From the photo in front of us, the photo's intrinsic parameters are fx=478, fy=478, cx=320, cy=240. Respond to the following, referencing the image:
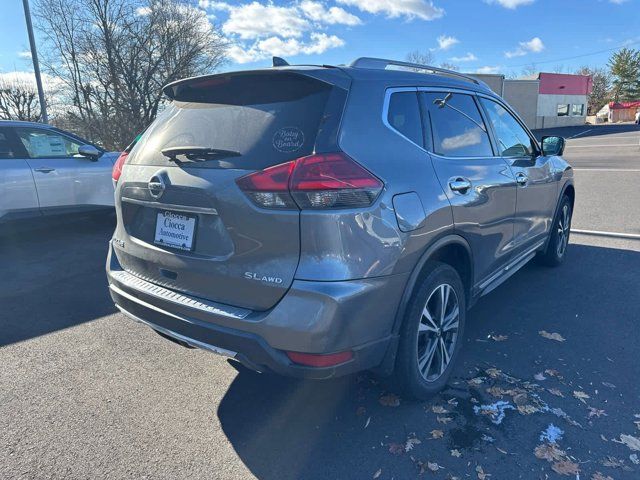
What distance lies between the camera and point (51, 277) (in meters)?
5.23

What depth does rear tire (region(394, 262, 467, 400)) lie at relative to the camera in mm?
2625

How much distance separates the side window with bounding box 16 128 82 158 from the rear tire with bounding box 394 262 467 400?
588 cm

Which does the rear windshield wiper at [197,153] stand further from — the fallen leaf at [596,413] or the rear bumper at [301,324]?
the fallen leaf at [596,413]

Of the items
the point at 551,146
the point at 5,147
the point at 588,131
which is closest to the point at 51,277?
the point at 5,147

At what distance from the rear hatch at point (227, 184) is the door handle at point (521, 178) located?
2074 mm

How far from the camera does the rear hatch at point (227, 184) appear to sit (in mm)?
2234

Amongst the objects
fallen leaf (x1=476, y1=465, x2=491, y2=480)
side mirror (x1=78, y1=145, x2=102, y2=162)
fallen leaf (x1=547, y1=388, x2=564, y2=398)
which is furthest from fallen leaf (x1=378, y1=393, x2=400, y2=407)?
side mirror (x1=78, y1=145, x2=102, y2=162)

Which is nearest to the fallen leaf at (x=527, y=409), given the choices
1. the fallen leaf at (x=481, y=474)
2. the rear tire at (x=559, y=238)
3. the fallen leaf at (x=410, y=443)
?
the fallen leaf at (x=481, y=474)

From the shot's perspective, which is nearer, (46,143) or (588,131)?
(46,143)

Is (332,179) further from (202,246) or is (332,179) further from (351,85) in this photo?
(202,246)

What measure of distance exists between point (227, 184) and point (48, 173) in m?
Result: 5.24

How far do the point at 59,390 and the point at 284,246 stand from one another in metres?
1.99

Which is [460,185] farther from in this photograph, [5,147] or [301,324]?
[5,147]

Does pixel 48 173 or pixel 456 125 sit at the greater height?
pixel 456 125
